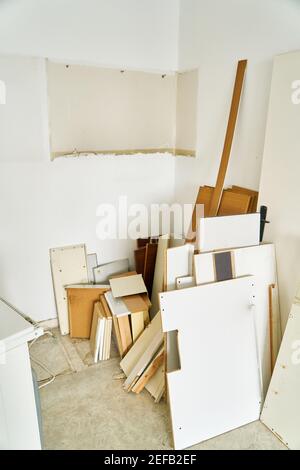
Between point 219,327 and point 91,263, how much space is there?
143 cm

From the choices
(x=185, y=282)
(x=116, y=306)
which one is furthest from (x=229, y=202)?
(x=116, y=306)

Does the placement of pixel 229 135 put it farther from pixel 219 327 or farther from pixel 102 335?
pixel 102 335

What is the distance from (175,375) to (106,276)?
4.65 ft

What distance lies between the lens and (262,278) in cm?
204

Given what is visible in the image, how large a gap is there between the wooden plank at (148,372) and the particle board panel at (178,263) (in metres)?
0.48

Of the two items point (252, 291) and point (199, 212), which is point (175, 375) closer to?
point (252, 291)

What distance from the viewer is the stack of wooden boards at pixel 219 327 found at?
180 cm

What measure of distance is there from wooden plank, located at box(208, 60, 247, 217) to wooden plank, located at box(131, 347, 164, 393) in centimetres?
106

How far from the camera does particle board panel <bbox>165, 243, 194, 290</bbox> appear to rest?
203 cm

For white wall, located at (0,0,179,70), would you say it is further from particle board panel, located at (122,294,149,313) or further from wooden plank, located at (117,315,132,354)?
wooden plank, located at (117,315,132,354)

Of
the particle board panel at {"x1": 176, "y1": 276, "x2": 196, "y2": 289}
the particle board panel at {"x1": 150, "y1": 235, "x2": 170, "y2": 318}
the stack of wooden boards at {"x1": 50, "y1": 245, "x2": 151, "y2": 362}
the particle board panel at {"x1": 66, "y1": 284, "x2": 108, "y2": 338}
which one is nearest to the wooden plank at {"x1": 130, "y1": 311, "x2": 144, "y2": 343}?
the stack of wooden boards at {"x1": 50, "y1": 245, "x2": 151, "y2": 362}

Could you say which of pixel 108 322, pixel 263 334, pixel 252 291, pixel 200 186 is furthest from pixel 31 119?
pixel 263 334

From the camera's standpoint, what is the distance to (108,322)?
247 cm

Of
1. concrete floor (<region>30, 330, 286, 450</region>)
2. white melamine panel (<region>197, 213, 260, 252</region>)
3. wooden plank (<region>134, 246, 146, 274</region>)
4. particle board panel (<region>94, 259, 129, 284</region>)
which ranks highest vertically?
white melamine panel (<region>197, 213, 260, 252</region>)
